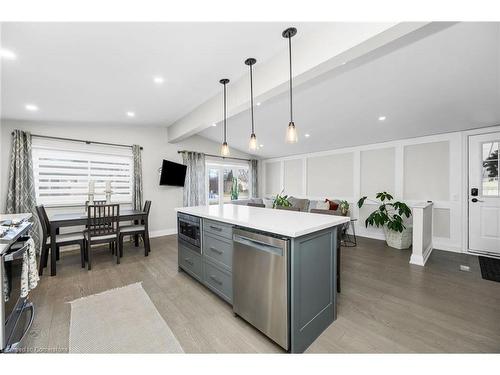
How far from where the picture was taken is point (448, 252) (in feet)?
12.3

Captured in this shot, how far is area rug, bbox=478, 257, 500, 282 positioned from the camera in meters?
2.73

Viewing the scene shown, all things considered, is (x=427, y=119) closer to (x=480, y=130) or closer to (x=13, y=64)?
(x=480, y=130)

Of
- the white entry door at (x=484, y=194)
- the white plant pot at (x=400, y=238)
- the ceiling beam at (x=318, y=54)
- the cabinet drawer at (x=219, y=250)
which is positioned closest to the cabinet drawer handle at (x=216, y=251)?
the cabinet drawer at (x=219, y=250)

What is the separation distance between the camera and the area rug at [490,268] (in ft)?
8.96

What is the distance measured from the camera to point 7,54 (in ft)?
6.25

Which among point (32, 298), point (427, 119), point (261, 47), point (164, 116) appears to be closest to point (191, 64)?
point (261, 47)

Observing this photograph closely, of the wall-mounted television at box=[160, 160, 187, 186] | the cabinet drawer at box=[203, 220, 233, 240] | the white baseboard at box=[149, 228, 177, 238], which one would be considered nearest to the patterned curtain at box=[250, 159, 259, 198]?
the wall-mounted television at box=[160, 160, 187, 186]

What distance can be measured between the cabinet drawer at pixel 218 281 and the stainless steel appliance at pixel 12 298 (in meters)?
1.47

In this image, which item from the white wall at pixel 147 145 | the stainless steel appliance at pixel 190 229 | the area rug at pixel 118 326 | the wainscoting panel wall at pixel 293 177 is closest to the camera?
the area rug at pixel 118 326

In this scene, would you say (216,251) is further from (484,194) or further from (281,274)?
(484,194)

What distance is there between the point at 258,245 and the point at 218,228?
0.62 metres

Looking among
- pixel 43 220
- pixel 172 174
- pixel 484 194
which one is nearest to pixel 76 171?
pixel 43 220

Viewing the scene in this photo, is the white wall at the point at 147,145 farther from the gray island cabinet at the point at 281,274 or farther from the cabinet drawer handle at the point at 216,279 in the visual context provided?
the gray island cabinet at the point at 281,274

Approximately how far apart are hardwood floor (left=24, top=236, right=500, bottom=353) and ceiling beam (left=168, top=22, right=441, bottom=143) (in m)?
2.31
